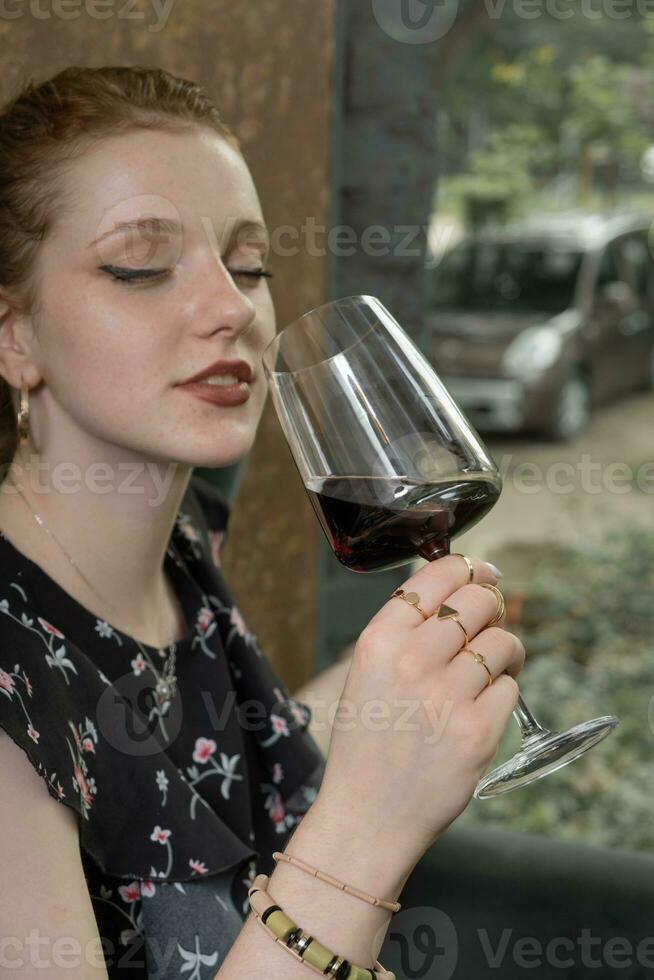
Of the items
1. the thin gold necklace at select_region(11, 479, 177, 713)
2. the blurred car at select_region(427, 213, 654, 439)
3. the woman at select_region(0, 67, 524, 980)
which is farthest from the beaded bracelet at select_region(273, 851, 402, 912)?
the blurred car at select_region(427, 213, 654, 439)

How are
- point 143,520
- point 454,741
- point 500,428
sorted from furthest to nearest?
1. point 500,428
2. point 143,520
3. point 454,741

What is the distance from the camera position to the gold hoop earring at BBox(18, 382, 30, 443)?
1.15 metres

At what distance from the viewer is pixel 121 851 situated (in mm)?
1038

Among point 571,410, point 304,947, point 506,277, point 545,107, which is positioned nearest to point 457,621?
point 304,947

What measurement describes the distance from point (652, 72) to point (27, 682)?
Answer: 548cm

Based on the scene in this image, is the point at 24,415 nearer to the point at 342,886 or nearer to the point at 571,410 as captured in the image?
the point at 342,886

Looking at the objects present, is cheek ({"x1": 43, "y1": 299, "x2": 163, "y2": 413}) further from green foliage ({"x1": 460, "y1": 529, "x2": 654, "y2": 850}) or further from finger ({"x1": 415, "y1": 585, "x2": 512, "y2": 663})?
green foliage ({"x1": 460, "y1": 529, "x2": 654, "y2": 850})

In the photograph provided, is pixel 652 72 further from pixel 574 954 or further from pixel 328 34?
pixel 574 954

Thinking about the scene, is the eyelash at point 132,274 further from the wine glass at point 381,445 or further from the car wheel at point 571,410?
the car wheel at point 571,410

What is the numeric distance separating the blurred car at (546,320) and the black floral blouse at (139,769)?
165 inches

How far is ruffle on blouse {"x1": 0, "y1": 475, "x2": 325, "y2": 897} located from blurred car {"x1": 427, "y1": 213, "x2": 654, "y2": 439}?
159 inches

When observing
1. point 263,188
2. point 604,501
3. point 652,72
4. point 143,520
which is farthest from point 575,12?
point 143,520

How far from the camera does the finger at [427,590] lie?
2.73 ft

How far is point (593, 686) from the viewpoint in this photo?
11.7 ft
